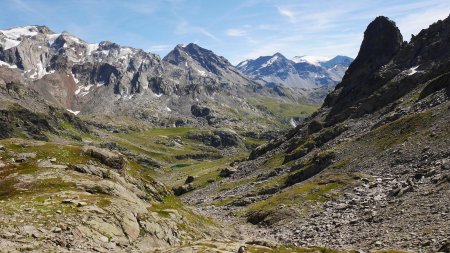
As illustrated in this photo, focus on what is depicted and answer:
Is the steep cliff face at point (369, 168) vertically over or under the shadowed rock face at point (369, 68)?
under

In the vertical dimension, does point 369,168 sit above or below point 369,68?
below

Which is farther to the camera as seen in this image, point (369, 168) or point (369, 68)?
point (369, 68)

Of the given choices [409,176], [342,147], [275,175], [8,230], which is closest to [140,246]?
[8,230]

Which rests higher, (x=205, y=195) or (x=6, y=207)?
(x=6, y=207)

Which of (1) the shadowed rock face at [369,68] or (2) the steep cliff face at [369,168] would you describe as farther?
(1) the shadowed rock face at [369,68]

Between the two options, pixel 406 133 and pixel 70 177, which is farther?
pixel 406 133

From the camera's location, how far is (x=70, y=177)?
5453cm

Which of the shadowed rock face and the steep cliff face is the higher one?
the shadowed rock face

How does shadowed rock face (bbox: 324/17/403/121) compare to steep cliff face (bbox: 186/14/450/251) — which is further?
shadowed rock face (bbox: 324/17/403/121)

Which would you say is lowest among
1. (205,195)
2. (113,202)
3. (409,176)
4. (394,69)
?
(205,195)

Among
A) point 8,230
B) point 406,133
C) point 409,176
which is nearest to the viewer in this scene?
point 8,230

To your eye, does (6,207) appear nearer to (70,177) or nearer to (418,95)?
(70,177)

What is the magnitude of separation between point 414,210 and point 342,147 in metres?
56.2

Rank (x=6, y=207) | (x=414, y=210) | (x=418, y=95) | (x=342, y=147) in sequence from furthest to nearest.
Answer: (x=418, y=95)
(x=342, y=147)
(x=414, y=210)
(x=6, y=207)
